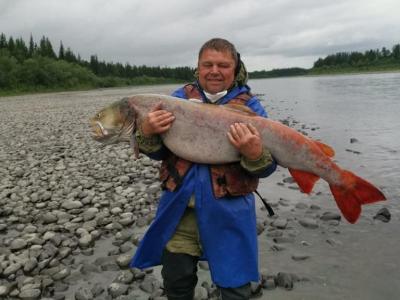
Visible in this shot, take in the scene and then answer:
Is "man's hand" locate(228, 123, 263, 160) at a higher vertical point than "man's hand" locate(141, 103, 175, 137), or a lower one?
lower

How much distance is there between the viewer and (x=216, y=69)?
3.27 m

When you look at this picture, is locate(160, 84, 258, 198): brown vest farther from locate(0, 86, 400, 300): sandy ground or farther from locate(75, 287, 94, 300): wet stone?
locate(75, 287, 94, 300): wet stone

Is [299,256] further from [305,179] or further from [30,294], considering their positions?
[30,294]

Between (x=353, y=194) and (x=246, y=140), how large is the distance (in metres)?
0.92

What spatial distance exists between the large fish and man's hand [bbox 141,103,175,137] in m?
0.06

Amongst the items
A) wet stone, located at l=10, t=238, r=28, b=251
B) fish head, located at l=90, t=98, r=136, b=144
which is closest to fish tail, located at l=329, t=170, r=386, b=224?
fish head, located at l=90, t=98, r=136, b=144

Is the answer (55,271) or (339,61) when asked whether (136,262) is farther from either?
(339,61)

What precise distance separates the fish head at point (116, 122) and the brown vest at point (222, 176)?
40 centimetres

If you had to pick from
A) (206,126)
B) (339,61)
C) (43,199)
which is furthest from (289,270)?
(339,61)

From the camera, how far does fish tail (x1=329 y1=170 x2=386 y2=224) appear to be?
→ 3111 millimetres

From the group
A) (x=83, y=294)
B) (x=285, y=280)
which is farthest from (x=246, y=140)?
(x=83, y=294)

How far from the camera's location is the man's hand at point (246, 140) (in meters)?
3.02

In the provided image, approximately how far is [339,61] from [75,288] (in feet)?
571

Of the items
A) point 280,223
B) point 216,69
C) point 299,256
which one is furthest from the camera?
point 280,223
